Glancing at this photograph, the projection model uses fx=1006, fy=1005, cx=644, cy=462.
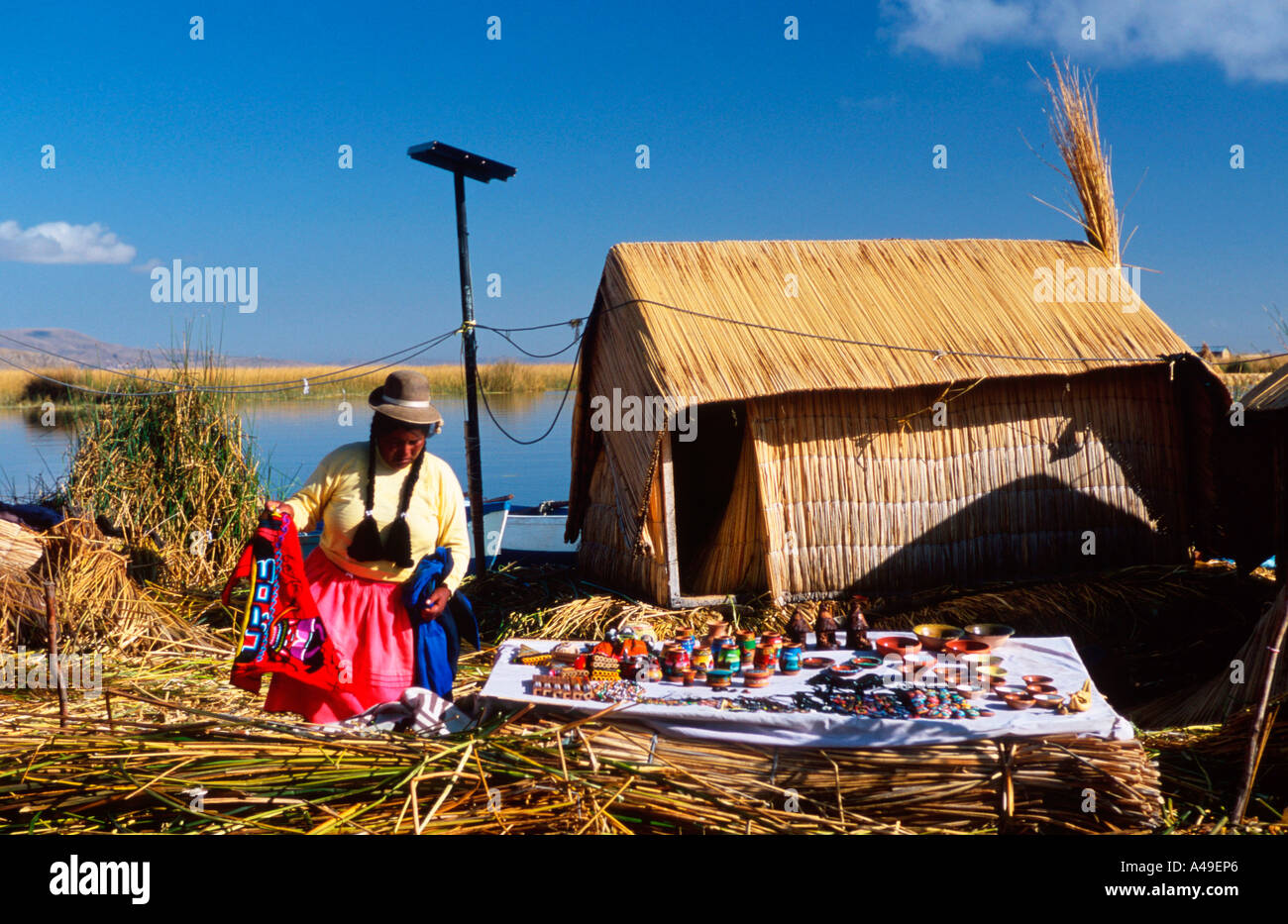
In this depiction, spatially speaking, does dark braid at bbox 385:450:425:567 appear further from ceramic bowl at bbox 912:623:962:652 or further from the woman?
ceramic bowl at bbox 912:623:962:652

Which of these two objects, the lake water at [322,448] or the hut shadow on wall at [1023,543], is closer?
the hut shadow on wall at [1023,543]

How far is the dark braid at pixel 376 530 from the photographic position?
141 inches

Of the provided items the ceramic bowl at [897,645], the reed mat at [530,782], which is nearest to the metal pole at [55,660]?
the reed mat at [530,782]

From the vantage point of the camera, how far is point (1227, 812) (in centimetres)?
314

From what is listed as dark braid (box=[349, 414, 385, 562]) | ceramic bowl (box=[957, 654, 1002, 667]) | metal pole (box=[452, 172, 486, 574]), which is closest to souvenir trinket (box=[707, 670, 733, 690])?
ceramic bowl (box=[957, 654, 1002, 667])

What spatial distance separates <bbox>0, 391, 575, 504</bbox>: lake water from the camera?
25.4 feet

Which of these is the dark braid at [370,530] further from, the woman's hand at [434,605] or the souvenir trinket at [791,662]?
the souvenir trinket at [791,662]

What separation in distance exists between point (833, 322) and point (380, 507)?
3328 millimetres

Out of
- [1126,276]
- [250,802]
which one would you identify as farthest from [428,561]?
[1126,276]

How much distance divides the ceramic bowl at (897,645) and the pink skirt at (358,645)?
1698 mm

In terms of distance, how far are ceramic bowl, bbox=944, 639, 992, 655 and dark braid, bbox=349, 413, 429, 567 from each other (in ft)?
6.40

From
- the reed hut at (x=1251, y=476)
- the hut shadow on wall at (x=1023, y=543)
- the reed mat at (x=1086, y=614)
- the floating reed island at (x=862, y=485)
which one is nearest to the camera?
the reed mat at (x=1086, y=614)

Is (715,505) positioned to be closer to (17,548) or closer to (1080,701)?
(17,548)

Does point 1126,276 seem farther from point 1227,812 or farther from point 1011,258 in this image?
point 1227,812
